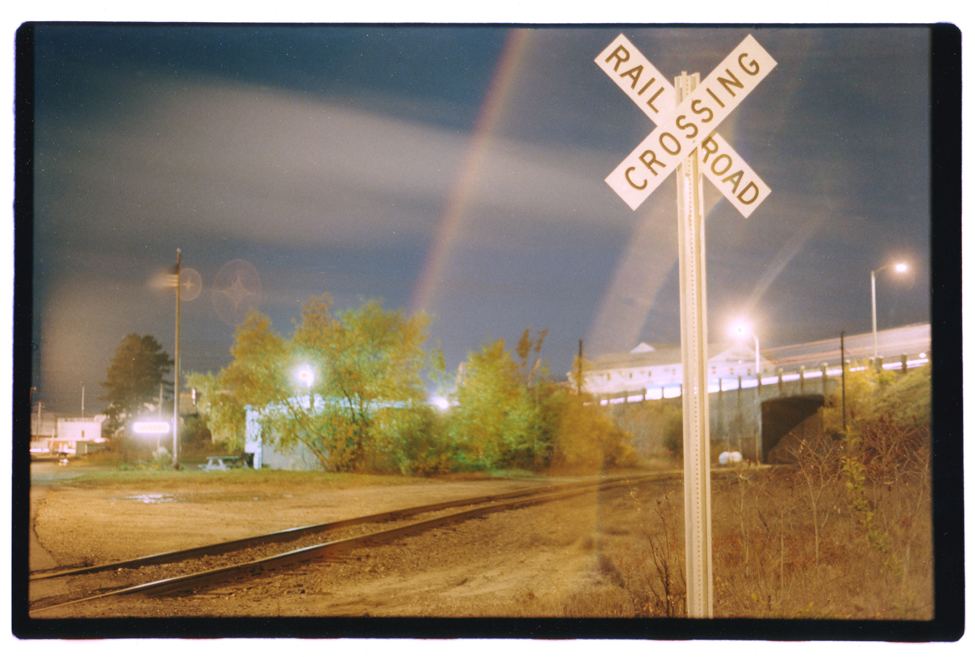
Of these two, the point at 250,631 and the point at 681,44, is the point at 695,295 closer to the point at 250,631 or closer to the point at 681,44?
the point at 681,44

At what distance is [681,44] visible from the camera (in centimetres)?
572

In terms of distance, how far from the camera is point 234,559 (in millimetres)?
8133

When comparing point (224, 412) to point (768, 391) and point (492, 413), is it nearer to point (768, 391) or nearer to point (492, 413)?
point (492, 413)

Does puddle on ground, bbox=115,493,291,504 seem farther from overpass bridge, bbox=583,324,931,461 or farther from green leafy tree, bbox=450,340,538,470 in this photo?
overpass bridge, bbox=583,324,931,461

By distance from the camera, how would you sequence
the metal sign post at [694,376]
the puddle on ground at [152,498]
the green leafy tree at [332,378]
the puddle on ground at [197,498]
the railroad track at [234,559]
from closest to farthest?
the metal sign post at [694,376] < the railroad track at [234,559] < the puddle on ground at [152,498] < the puddle on ground at [197,498] < the green leafy tree at [332,378]

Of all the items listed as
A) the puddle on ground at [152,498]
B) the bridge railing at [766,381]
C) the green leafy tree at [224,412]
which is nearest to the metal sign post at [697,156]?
the puddle on ground at [152,498]

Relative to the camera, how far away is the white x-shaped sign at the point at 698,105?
4.23 m

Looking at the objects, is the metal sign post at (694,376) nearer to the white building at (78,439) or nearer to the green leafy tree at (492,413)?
the white building at (78,439)

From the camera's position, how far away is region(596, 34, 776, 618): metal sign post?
4.20 metres

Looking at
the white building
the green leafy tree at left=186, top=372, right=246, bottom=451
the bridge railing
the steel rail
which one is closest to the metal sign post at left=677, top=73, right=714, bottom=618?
the steel rail

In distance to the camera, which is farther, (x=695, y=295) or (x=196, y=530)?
(x=196, y=530)

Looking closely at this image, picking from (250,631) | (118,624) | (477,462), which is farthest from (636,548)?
(477,462)

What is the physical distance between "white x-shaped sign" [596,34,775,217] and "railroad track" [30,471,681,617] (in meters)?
6.13

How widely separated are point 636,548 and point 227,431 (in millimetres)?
15658
